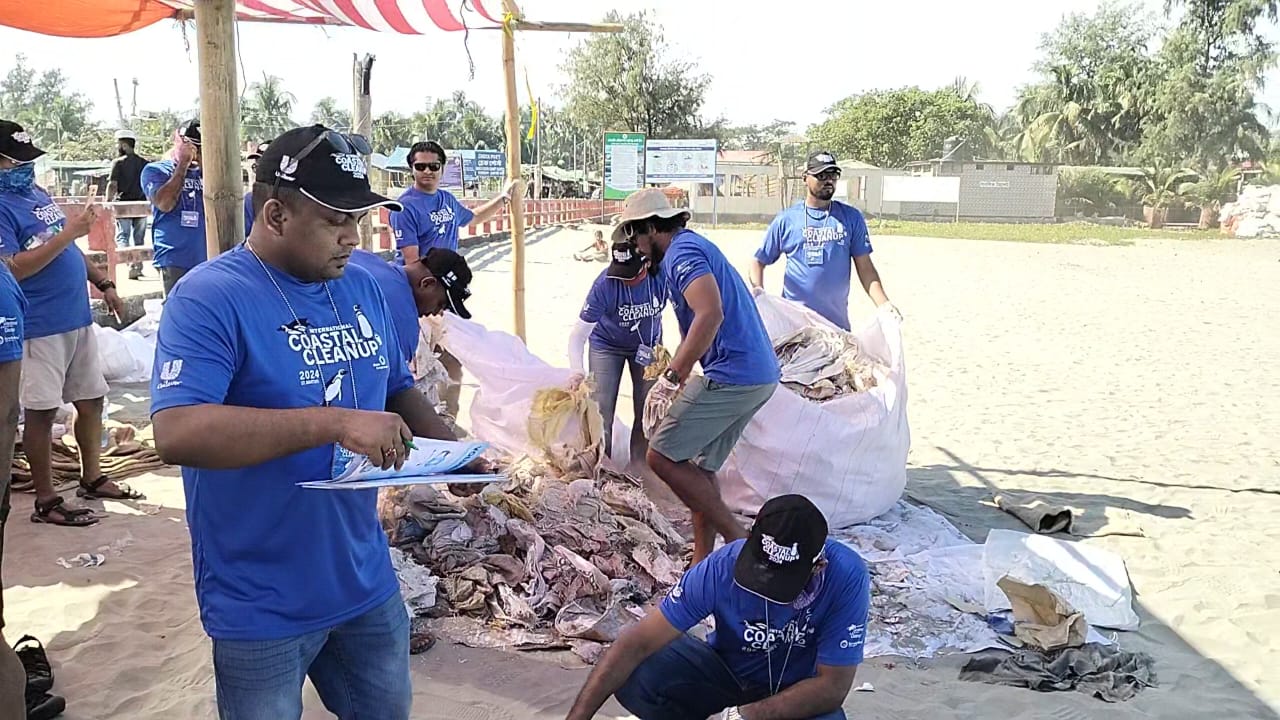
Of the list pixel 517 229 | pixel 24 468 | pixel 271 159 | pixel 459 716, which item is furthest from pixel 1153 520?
pixel 24 468

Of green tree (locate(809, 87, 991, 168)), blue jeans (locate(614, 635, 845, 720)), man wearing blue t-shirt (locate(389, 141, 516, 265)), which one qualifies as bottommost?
blue jeans (locate(614, 635, 845, 720))

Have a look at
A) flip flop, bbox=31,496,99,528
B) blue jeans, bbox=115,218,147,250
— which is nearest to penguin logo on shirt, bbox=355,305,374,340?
flip flop, bbox=31,496,99,528

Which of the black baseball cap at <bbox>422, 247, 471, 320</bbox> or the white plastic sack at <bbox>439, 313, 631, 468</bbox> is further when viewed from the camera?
the white plastic sack at <bbox>439, 313, 631, 468</bbox>

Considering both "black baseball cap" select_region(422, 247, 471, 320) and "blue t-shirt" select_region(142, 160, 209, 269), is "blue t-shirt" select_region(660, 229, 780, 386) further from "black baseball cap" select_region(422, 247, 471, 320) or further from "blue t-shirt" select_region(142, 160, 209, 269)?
"blue t-shirt" select_region(142, 160, 209, 269)

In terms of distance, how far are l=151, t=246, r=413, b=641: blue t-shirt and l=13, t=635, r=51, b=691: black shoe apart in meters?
1.69

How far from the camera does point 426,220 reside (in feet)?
20.3

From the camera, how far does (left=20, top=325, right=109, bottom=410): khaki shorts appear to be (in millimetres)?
4328

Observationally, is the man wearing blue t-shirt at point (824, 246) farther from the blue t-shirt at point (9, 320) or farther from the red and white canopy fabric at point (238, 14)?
the blue t-shirt at point (9, 320)

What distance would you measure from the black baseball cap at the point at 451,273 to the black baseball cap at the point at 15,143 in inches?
68.7

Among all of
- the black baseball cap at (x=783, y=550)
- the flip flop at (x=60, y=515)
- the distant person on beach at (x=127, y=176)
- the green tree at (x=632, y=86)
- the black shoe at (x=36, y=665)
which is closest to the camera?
the black baseball cap at (x=783, y=550)

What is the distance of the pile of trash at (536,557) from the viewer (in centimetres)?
377

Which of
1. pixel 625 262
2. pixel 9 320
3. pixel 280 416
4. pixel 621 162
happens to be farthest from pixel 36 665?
pixel 621 162

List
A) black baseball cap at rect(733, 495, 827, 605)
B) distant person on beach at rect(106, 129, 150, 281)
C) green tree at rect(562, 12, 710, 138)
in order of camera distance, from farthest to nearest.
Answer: green tree at rect(562, 12, 710, 138) → distant person on beach at rect(106, 129, 150, 281) → black baseball cap at rect(733, 495, 827, 605)

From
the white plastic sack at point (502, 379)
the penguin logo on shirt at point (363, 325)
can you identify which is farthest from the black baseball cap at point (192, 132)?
the penguin logo on shirt at point (363, 325)
